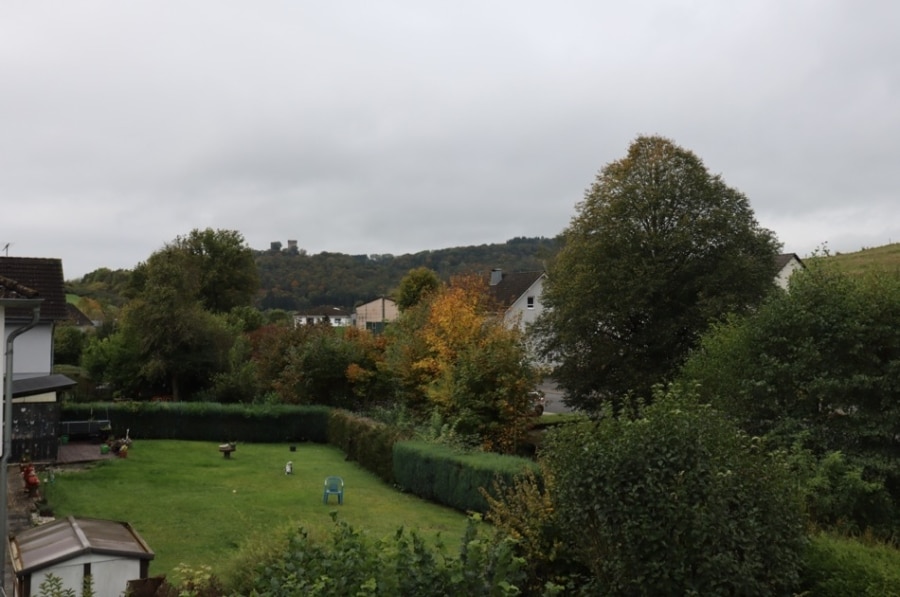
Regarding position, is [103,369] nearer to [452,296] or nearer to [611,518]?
[452,296]

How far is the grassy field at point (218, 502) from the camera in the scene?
16.9 m

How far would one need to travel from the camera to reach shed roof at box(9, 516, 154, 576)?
373 inches

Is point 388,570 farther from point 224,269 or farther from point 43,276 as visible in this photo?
point 224,269

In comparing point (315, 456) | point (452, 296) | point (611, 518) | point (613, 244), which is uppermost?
point (613, 244)

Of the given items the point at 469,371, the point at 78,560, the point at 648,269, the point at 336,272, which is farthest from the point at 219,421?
the point at 336,272

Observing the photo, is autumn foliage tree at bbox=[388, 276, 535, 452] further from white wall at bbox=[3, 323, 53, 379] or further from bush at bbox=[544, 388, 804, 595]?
bush at bbox=[544, 388, 804, 595]

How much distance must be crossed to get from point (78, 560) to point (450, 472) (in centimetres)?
1275

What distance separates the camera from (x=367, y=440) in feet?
93.8

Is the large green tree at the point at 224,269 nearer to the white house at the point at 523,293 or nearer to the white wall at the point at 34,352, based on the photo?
the white house at the point at 523,293

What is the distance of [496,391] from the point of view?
86.6 ft

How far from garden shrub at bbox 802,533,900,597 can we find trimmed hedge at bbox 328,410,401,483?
1794 cm

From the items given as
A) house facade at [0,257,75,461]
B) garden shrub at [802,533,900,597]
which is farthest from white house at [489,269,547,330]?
garden shrub at [802,533,900,597]

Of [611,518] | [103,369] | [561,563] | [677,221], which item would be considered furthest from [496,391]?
[103,369]

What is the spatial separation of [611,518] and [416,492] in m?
15.8
